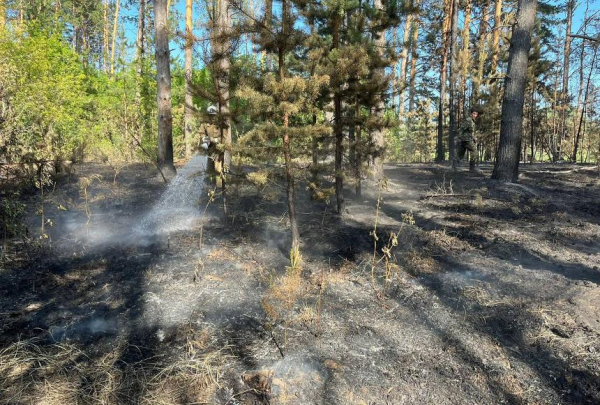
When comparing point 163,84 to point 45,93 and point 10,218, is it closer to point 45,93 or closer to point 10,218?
point 10,218

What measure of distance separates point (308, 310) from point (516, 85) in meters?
8.49

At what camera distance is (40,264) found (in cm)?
526

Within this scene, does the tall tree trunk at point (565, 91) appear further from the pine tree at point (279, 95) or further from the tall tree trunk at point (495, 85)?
the pine tree at point (279, 95)

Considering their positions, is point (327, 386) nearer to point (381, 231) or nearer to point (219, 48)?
point (381, 231)

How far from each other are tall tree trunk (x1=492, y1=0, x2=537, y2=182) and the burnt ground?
93.2 inches

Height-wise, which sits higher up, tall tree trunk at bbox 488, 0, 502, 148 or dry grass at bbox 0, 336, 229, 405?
tall tree trunk at bbox 488, 0, 502, 148

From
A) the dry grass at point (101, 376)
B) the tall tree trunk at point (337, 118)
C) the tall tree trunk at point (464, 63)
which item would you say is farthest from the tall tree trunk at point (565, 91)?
the dry grass at point (101, 376)

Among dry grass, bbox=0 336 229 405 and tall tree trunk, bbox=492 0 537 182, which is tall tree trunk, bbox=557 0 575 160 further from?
dry grass, bbox=0 336 229 405

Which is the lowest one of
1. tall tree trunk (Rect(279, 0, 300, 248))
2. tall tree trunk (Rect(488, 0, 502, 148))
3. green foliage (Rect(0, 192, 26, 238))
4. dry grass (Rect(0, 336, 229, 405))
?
dry grass (Rect(0, 336, 229, 405))

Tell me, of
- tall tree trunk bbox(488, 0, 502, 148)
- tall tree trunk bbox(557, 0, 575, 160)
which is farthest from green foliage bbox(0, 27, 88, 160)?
tall tree trunk bbox(557, 0, 575, 160)

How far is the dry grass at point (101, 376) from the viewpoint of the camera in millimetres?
2842

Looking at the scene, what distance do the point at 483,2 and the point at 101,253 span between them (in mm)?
22077

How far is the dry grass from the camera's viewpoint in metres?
2.84

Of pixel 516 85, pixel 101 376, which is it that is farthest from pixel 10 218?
pixel 516 85
